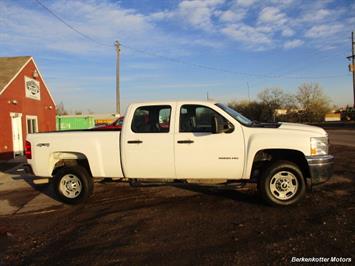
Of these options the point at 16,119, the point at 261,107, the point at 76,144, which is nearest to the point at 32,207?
the point at 76,144

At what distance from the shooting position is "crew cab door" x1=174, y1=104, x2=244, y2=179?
22.5 feet

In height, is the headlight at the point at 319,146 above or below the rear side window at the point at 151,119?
below

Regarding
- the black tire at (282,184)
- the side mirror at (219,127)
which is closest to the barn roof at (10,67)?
the side mirror at (219,127)

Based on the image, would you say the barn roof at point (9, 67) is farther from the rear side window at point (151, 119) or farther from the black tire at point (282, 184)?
the black tire at point (282, 184)

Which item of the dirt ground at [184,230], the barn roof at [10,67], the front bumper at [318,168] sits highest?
the barn roof at [10,67]

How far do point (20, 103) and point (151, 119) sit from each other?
1519 centimetres

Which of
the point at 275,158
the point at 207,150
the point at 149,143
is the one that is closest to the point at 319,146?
the point at 275,158

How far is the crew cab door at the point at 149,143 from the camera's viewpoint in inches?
280

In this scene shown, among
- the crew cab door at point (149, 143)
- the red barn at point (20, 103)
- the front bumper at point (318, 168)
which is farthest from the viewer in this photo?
the red barn at point (20, 103)

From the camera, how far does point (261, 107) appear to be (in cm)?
6850

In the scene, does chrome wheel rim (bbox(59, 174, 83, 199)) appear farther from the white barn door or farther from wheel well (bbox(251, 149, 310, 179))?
the white barn door

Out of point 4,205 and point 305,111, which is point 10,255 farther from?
point 305,111

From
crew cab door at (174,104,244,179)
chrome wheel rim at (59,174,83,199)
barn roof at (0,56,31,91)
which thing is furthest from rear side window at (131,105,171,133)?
barn roof at (0,56,31,91)

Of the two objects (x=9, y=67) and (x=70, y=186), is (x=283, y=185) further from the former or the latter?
(x=9, y=67)
